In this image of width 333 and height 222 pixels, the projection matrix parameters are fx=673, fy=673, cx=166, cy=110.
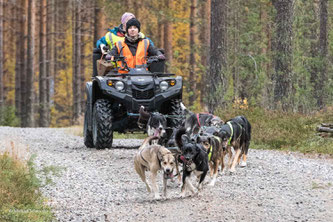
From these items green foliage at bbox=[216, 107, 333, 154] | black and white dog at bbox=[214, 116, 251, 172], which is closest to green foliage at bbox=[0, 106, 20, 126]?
green foliage at bbox=[216, 107, 333, 154]

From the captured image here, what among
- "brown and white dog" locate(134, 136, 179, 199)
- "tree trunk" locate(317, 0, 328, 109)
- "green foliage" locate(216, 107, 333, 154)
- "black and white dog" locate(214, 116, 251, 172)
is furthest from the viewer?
"tree trunk" locate(317, 0, 328, 109)

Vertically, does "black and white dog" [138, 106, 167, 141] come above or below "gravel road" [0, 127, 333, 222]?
above

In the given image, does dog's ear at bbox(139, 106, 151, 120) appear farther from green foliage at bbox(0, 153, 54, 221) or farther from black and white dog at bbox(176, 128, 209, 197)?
black and white dog at bbox(176, 128, 209, 197)

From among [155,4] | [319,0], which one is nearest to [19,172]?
[155,4]

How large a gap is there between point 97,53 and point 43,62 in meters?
26.1

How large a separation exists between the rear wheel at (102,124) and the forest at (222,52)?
→ 5.68 metres

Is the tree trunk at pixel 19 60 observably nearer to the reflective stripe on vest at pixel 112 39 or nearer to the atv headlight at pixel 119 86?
the reflective stripe on vest at pixel 112 39

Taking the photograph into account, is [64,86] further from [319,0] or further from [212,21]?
[212,21]

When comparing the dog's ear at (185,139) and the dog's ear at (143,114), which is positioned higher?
the dog's ear at (143,114)

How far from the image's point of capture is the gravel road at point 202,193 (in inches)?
326

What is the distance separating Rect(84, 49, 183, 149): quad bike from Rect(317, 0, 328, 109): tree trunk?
16.9 m

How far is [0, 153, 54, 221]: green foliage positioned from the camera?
7844 mm

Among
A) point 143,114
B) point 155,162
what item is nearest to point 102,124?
point 143,114

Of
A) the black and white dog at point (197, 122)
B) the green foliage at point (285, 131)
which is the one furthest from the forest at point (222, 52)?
the black and white dog at point (197, 122)
